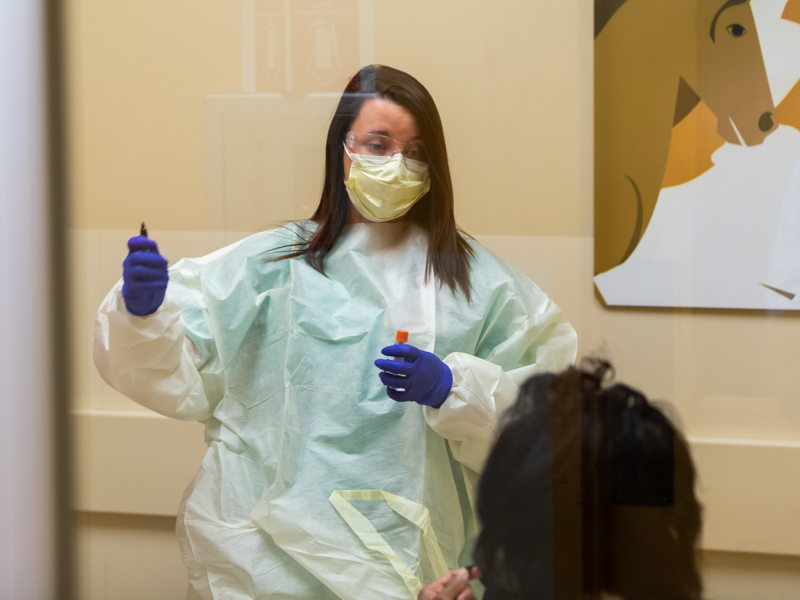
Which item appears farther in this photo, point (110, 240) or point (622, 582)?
point (110, 240)

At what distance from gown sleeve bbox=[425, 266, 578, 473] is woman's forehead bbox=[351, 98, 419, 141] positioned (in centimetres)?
27

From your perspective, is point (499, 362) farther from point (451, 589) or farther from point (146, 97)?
point (146, 97)

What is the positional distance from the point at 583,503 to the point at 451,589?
0.22 metres

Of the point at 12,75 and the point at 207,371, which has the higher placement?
the point at 12,75

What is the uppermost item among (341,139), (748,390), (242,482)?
(341,139)

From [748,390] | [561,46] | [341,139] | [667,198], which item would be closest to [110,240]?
[341,139]

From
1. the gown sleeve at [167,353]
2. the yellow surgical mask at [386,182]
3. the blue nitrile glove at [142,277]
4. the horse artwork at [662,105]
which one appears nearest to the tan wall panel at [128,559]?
the gown sleeve at [167,353]

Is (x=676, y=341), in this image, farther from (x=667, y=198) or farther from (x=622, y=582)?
(x=622, y=582)

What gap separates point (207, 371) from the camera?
0.90 m

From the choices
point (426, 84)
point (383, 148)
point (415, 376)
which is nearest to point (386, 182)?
point (383, 148)

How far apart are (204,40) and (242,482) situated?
0.64 metres

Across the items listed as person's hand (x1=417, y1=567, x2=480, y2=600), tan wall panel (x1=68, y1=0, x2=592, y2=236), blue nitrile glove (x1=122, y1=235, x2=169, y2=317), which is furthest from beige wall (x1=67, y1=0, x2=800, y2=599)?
person's hand (x1=417, y1=567, x2=480, y2=600)

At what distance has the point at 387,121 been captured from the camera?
2.86 feet

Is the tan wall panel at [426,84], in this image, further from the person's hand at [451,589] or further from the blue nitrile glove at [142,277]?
the person's hand at [451,589]
